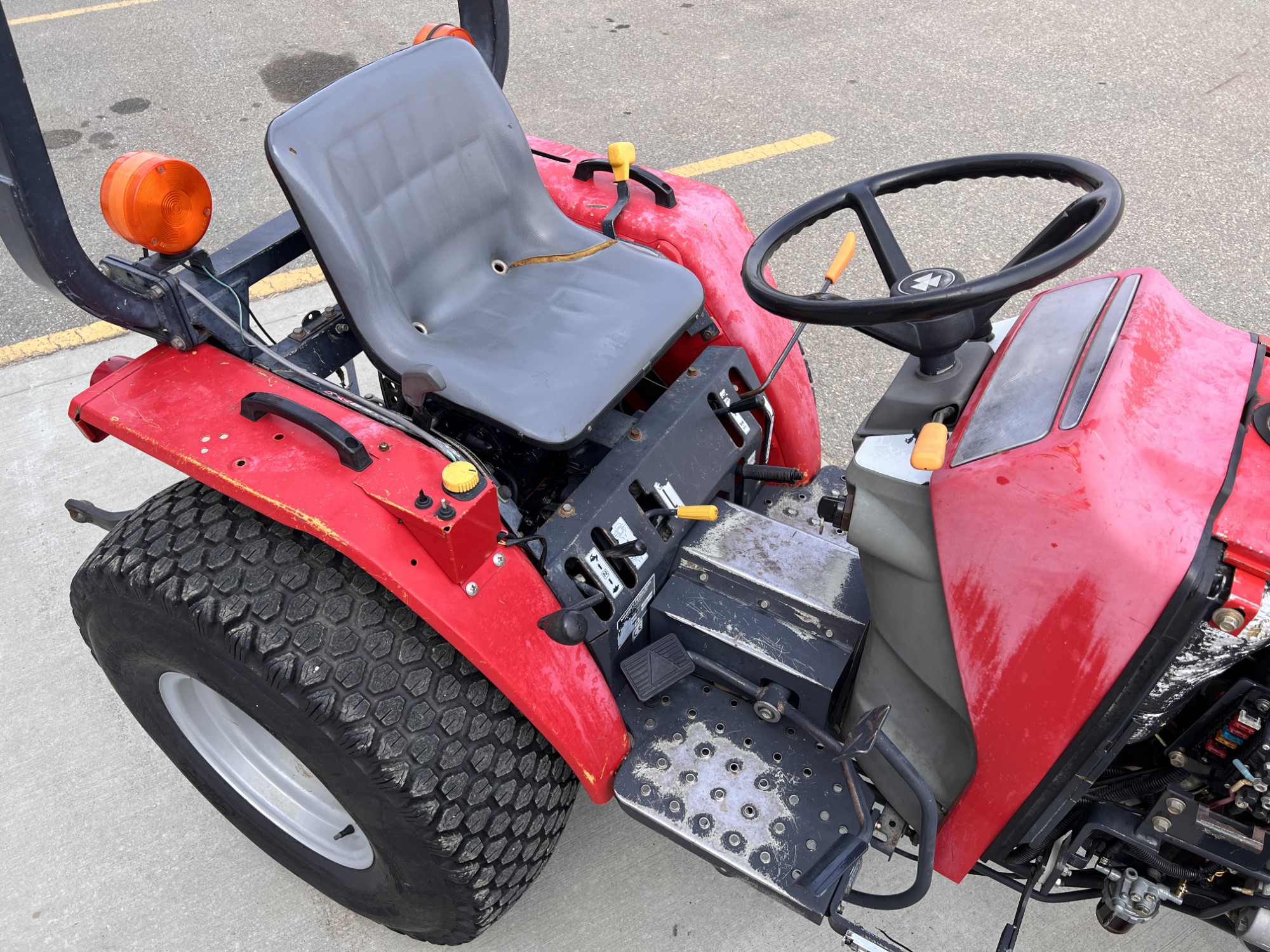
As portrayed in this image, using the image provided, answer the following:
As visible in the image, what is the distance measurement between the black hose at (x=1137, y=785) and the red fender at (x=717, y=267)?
3.04 ft

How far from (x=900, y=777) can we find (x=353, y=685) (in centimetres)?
85

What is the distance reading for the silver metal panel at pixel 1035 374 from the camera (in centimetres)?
127

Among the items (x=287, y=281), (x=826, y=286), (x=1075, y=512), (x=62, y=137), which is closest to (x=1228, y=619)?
(x=1075, y=512)

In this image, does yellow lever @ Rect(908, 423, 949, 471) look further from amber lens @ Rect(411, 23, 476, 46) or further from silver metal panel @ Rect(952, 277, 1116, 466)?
amber lens @ Rect(411, 23, 476, 46)

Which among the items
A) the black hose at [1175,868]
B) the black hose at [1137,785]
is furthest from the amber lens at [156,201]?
the black hose at [1175,868]

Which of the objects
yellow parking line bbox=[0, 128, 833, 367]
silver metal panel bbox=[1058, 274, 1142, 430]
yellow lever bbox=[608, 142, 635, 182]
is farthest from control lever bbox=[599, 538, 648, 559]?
yellow parking line bbox=[0, 128, 833, 367]

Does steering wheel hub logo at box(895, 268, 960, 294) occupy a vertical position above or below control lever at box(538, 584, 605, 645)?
above

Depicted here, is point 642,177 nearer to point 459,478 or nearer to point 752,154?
point 459,478

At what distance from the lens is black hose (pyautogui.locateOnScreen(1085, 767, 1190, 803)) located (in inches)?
51.3

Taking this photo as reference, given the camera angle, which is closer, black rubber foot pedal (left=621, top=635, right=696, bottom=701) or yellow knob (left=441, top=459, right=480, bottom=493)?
yellow knob (left=441, top=459, right=480, bottom=493)

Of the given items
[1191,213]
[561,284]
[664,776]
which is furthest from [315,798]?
[1191,213]

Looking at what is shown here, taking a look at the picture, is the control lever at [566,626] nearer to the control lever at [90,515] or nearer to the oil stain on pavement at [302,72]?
the control lever at [90,515]

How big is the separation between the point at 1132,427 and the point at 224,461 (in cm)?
129

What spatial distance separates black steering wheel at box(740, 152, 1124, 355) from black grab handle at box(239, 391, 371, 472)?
655mm
